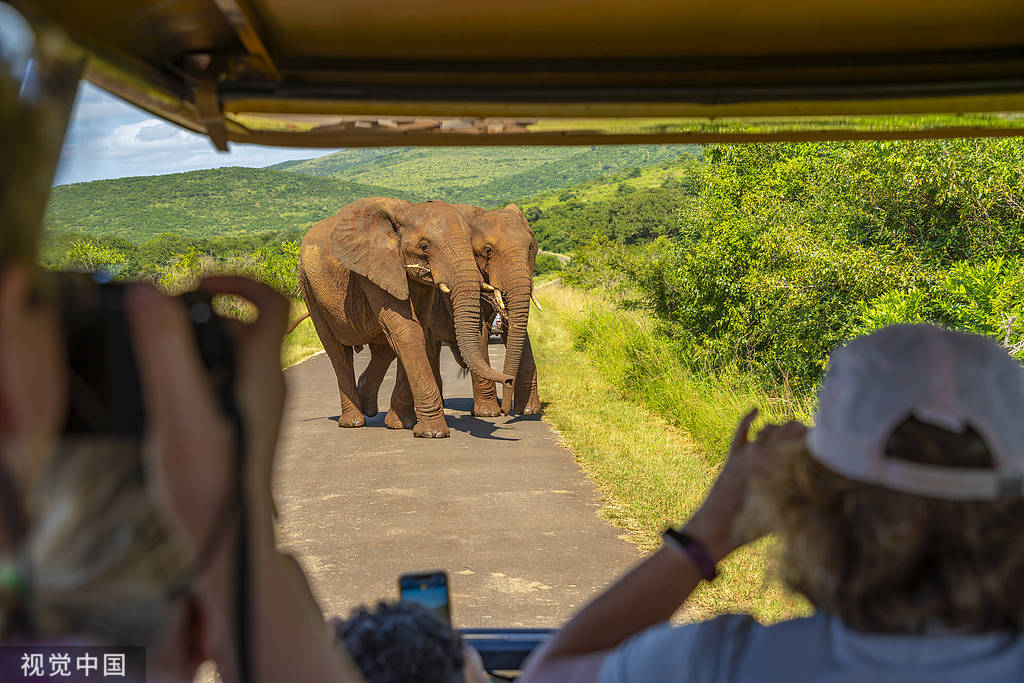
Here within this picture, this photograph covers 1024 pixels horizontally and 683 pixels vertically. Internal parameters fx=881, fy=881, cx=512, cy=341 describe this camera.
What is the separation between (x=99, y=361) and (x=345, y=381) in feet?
33.3

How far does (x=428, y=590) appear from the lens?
5.66ft

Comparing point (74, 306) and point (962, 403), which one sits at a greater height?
point (74, 306)

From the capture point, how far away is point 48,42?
746 millimetres

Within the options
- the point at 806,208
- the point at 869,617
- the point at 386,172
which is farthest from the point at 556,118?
the point at 386,172

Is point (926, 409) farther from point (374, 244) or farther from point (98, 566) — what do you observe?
point (374, 244)

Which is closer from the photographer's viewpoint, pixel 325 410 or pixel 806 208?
pixel 806 208

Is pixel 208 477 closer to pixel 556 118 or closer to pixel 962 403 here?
pixel 962 403

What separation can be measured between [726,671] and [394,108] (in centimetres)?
141

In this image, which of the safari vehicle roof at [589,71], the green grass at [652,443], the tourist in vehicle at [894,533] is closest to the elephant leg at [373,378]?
the green grass at [652,443]

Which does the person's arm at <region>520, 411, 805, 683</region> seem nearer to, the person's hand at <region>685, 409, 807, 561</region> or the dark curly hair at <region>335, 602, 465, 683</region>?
the person's hand at <region>685, 409, 807, 561</region>

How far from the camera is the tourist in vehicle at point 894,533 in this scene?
1016 mm

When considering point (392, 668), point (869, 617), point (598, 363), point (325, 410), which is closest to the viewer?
point (869, 617)

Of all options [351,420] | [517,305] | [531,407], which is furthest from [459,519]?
[351,420]

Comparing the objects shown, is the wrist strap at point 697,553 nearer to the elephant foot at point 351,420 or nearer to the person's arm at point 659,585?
the person's arm at point 659,585
